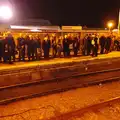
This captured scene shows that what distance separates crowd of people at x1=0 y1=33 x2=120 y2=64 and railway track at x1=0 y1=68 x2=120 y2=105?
2.70m

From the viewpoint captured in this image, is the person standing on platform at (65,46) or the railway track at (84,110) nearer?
the railway track at (84,110)

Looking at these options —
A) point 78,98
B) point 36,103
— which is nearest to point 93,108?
point 78,98

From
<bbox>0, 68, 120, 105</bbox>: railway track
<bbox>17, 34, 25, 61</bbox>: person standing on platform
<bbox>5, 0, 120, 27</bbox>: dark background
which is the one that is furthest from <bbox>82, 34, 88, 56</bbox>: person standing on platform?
<bbox>5, 0, 120, 27</bbox>: dark background

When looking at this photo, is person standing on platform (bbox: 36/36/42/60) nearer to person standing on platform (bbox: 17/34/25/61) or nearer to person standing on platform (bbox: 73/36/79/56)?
person standing on platform (bbox: 17/34/25/61)

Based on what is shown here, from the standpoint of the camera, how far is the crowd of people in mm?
11688

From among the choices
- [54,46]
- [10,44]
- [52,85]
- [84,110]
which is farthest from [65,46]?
[84,110]

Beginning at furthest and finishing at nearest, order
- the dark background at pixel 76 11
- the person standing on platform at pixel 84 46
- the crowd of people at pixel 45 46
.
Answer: the dark background at pixel 76 11
the person standing on platform at pixel 84 46
the crowd of people at pixel 45 46

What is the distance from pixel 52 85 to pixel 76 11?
35.7 metres

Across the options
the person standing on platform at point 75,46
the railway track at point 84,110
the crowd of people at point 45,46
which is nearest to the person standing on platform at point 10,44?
the crowd of people at point 45,46

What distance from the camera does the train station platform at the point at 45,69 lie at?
1028 cm

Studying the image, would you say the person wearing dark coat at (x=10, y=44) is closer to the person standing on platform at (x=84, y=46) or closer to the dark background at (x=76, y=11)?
the person standing on platform at (x=84, y=46)

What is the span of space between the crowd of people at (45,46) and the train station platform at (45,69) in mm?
676

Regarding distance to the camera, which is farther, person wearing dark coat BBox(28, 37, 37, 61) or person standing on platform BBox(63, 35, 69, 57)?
person standing on platform BBox(63, 35, 69, 57)

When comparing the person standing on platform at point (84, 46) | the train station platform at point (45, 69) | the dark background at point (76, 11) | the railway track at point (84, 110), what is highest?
the dark background at point (76, 11)
